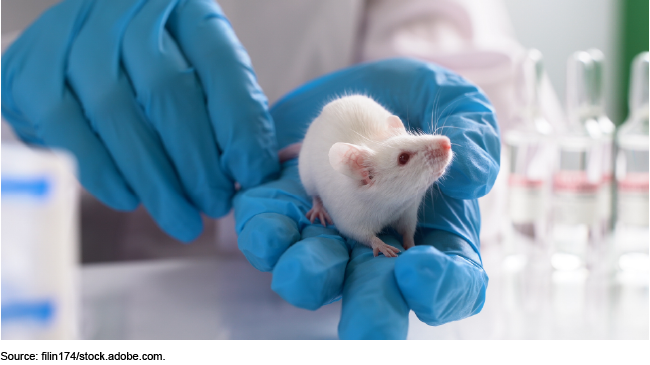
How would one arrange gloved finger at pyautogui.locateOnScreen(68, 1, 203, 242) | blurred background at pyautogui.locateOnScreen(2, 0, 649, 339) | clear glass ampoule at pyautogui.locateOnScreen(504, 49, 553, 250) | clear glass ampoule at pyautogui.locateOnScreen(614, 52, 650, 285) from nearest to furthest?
blurred background at pyautogui.locateOnScreen(2, 0, 649, 339), gloved finger at pyautogui.locateOnScreen(68, 1, 203, 242), clear glass ampoule at pyautogui.locateOnScreen(614, 52, 650, 285), clear glass ampoule at pyautogui.locateOnScreen(504, 49, 553, 250)

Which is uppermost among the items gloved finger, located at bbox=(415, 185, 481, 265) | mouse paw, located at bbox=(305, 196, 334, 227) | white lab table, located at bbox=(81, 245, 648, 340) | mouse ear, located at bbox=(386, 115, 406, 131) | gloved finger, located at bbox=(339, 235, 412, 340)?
mouse ear, located at bbox=(386, 115, 406, 131)

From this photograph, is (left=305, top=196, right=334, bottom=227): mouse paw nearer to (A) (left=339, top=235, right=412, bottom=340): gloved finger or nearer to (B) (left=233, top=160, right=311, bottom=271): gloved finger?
(B) (left=233, top=160, right=311, bottom=271): gloved finger

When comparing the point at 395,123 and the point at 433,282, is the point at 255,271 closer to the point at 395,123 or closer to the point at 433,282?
the point at 395,123

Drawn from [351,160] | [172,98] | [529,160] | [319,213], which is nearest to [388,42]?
[529,160]

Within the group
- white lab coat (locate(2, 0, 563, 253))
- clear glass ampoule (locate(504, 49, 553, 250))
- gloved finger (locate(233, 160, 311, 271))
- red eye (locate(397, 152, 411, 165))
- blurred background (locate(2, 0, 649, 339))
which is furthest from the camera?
white lab coat (locate(2, 0, 563, 253))

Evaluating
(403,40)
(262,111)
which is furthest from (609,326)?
(403,40)

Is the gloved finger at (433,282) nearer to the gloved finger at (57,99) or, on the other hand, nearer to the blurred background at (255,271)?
the blurred background at (255,271)

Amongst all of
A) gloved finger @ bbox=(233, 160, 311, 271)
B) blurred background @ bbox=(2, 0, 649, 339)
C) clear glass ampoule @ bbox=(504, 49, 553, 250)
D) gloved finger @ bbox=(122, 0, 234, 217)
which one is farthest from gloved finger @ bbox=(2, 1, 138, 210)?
clear glass ampoule @ bbox=(504, 49, 553, 250)

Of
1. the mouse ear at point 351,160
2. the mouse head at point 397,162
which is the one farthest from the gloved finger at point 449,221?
the mouse ear at point 351,160
